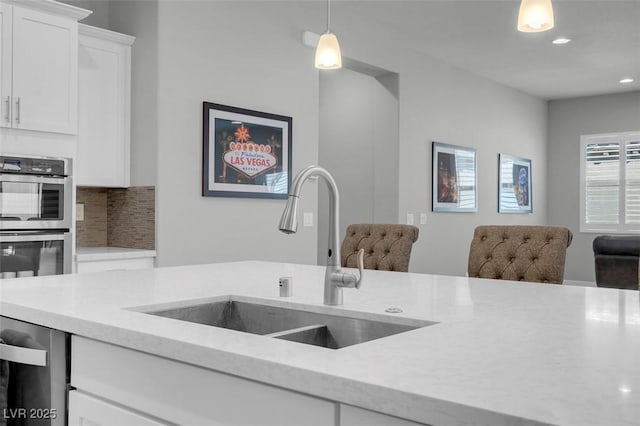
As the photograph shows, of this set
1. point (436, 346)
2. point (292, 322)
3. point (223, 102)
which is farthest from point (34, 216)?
point (436, 346)

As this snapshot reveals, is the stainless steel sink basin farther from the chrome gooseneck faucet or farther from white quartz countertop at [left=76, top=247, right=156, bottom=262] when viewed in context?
white quartz countertop at [left=76, top=247, right=156, bottom=262]

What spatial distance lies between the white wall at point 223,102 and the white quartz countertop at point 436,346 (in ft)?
6.60

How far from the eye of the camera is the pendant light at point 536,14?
2119 mm

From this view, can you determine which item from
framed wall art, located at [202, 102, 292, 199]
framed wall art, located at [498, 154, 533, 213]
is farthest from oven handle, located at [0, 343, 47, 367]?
framed wall art, located at [498, 154, 533, 213]

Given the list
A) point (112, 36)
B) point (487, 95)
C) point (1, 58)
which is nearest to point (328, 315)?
point (1, 58)

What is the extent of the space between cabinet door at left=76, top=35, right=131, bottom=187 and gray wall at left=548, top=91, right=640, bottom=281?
6739 millimetres

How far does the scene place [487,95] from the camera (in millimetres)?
7219

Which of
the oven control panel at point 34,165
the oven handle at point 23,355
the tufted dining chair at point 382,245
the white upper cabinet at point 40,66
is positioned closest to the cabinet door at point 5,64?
the white upper cabinet at point 40,66

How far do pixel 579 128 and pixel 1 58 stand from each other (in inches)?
300

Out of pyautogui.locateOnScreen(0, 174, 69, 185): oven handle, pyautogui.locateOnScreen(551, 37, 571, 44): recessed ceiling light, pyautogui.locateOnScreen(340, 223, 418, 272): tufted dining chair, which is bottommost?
pyautogui.locateOnScreen(340, 223, 418, 272): tufted dining chair

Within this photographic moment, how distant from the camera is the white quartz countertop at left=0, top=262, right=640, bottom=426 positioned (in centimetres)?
75

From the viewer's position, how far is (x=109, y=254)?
3482 millimetres

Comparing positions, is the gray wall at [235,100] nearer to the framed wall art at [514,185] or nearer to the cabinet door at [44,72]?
the cabinet door at [44,72]

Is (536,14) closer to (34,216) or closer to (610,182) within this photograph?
(34,216)
